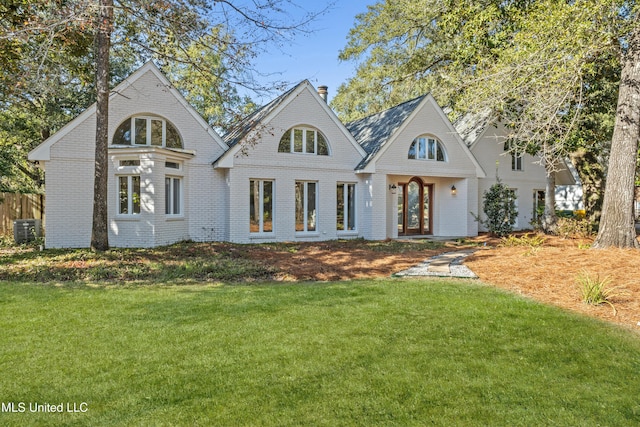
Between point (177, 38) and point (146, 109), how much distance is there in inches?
199

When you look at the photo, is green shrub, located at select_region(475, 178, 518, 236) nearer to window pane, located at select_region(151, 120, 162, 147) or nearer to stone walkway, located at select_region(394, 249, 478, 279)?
stone walkway, located at select_region(394, 249, 478, 279)

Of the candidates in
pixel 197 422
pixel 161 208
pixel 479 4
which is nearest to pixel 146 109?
pixel 161 208

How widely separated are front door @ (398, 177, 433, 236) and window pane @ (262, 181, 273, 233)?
5800 millimetres

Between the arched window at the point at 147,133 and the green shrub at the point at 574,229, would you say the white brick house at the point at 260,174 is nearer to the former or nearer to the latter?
the arched window at the point at 147,133

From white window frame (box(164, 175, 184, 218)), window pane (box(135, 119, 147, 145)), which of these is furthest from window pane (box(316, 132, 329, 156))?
window pane (box(135, 119, 147, 145))

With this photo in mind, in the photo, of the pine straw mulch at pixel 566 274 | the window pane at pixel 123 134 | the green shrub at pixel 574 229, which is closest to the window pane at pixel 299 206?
the window pane at pixel 123 134

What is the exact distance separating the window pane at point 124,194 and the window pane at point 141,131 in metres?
1.37

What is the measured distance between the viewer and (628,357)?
3920 millimetres

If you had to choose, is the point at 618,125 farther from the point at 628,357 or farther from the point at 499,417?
the point at 499,417

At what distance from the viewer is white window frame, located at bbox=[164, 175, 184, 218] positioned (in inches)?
526

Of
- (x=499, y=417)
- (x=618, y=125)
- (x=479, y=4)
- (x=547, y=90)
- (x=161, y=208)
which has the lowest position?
(x=499, y=417)

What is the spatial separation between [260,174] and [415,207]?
23.8ft

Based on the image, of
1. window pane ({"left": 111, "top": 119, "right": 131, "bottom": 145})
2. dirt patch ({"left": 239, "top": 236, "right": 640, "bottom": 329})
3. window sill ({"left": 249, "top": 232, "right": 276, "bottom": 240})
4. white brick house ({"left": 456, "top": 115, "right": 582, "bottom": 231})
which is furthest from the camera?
white brick house ({"left": 456, "top": 115, "right": 582, "bottom": 231})

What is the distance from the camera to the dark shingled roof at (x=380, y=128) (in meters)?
15.9
